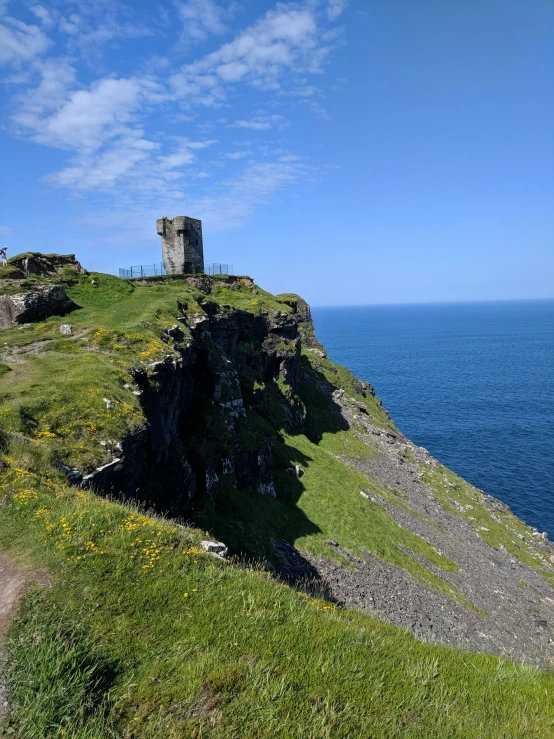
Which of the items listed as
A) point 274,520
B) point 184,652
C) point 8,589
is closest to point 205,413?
point 274,520

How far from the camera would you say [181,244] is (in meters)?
64.2

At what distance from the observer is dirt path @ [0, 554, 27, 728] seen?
8.58 metres

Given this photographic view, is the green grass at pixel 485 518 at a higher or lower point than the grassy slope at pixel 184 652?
lower

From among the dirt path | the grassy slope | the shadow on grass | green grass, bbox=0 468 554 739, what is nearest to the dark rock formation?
the grassy slope

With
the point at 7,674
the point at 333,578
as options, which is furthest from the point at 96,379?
the point at 333,578

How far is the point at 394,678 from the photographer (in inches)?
360

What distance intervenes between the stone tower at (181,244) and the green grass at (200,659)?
57.2 m

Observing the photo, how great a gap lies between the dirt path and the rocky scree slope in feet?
16.6

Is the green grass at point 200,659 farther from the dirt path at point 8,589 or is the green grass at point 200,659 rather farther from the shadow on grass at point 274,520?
the shadow on grass at point 274,520

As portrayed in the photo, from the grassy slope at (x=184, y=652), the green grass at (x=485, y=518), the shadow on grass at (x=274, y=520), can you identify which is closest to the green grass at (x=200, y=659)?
the grassy slope at (x=184, y=652)

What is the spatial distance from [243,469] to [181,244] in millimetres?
40953

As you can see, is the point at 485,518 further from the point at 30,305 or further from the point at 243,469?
the point at 30,305

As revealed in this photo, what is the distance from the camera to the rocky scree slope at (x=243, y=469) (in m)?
18.8

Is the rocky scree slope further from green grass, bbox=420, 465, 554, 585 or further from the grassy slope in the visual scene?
the grassy slope
